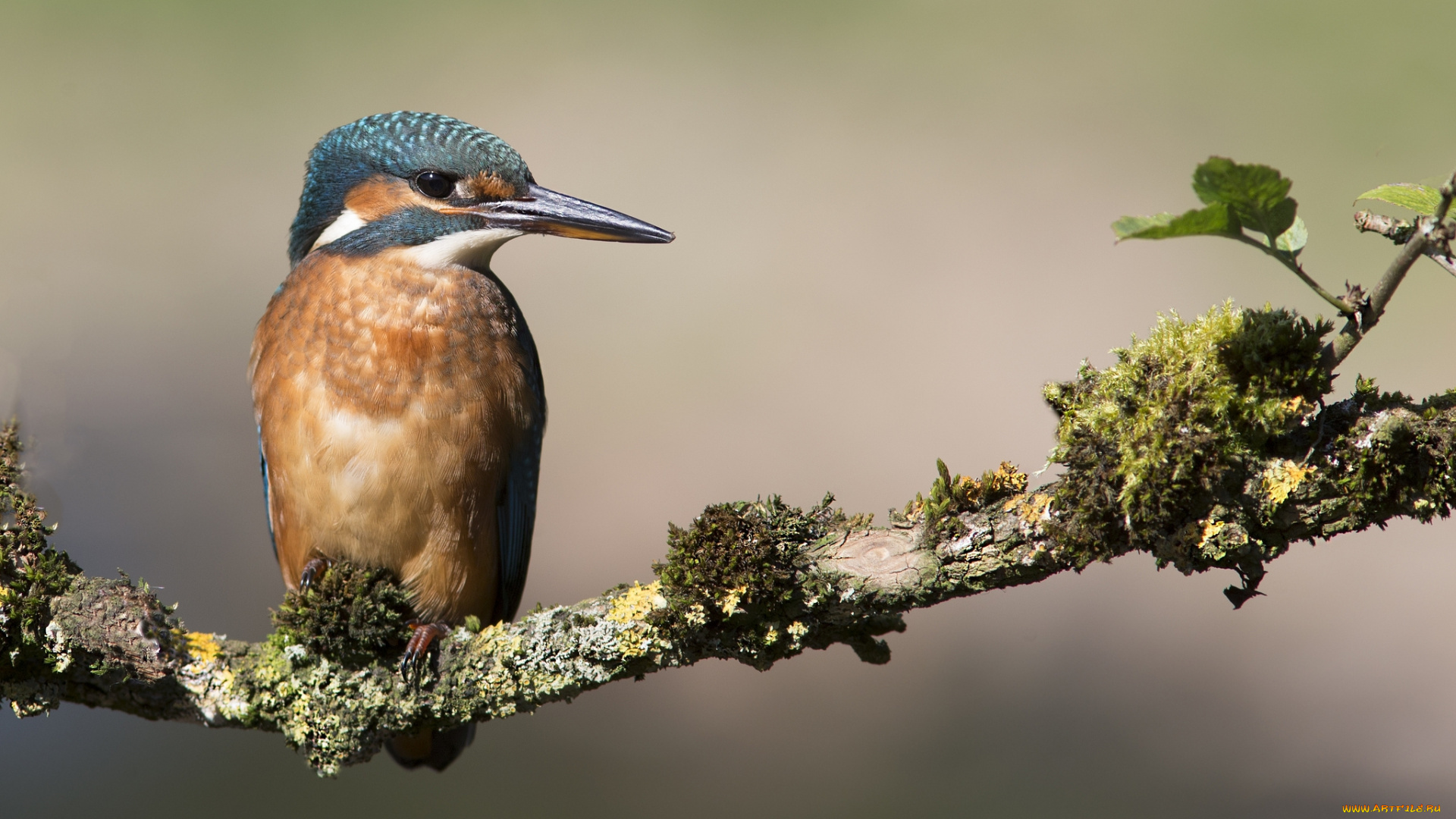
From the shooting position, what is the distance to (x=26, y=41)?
29.1ft

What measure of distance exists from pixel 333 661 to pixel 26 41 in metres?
8.99

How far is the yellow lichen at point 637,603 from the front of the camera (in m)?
1.98

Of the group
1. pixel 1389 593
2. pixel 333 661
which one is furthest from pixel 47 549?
pixel 1389 593

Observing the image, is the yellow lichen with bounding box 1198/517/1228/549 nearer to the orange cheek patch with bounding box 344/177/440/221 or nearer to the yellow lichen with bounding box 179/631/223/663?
the yellow lichen with bounding box 179/631/223/663

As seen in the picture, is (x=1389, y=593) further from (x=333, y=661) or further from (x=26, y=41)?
(x=26, y=41)

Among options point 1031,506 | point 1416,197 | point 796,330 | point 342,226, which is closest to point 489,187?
point 342,226

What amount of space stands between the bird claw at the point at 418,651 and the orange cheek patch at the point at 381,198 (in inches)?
44.2

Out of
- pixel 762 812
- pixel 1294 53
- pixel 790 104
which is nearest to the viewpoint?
pixel 762 812

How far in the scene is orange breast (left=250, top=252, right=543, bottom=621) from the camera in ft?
8.53

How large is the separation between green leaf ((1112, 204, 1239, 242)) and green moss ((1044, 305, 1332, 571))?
1.00 ft

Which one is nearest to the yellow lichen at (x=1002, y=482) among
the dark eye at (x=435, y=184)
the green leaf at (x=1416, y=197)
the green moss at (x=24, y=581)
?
the green leaf at (x=1416, y=197)

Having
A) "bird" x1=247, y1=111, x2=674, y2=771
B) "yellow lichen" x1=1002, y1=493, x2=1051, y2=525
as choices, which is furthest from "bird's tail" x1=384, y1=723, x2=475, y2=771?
"yellow lichen" x1=1002, y1=493, x2=1051, y2=525

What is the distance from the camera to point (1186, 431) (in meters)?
1.58

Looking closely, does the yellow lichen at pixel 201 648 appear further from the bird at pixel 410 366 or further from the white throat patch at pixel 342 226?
the white throat patch at pixel 342 226
